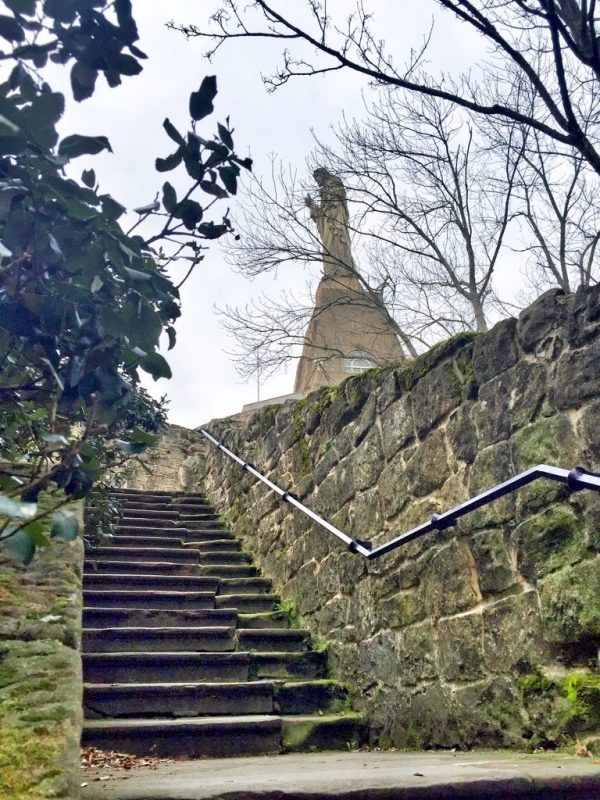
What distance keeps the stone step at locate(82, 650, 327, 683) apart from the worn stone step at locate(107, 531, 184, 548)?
1890 millimetres

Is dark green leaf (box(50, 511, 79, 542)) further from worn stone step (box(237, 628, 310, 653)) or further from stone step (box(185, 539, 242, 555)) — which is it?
stone step (box(185, 539, 242, 555))

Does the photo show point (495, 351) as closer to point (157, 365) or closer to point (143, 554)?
point (157, 365)

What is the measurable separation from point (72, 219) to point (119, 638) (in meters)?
3.02

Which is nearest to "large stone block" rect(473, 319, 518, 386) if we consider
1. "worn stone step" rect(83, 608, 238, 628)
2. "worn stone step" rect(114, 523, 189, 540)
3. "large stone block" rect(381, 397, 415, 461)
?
"large stone block" rect(381, 397, 415, 461)

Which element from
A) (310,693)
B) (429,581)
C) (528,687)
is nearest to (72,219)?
(528,687)

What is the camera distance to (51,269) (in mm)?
1104

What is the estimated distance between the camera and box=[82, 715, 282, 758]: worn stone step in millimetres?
2684

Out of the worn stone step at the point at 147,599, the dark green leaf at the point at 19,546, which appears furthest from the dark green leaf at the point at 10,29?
the worn stone step at the point at 147,599

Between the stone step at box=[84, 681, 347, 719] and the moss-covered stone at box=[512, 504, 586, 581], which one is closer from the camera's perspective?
the moss-covered stone at box=[512, 504, 586, 581]

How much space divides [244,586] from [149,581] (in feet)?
2.12

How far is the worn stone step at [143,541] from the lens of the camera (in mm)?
5227

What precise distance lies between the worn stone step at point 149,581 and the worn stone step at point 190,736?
4.99ft

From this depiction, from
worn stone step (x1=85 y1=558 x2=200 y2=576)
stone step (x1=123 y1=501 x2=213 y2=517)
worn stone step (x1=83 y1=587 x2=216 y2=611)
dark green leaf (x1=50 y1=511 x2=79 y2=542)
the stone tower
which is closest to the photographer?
dark green leaf (x1=50 y1=511 x2=79 y2=542)

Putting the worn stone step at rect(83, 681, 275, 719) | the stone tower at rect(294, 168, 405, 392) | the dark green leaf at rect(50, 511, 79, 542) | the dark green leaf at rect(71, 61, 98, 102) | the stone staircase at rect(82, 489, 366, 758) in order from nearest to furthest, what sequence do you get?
the dark green leaf at rect(50, 511, 79, 542), the dark green leaf at rect(71, 61, 98, 102), the stone staircase at rect(82, 489, 366, 758), the worn stone step at rect(83, 681, 275, 719), the stone tower at rect(294, 168, 405, 392)
